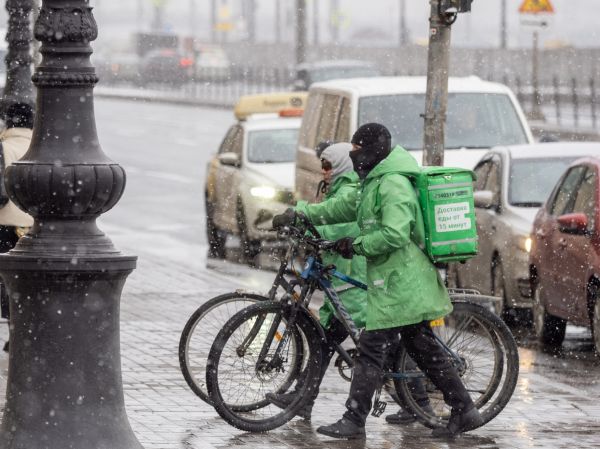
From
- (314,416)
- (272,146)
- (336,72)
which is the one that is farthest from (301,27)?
(314,416)

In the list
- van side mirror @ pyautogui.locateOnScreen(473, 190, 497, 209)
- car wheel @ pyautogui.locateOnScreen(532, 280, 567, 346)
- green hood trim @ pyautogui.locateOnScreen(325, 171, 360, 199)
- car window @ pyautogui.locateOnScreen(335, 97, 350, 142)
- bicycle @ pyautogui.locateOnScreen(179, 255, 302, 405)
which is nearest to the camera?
bicycle @ pyautogui.locateOnScreen(179, 255, 302, 405)

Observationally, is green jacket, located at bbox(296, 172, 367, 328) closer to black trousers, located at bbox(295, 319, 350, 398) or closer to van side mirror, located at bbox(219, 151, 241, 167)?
black trousers, located at bbox(295, 319, 350, 398)

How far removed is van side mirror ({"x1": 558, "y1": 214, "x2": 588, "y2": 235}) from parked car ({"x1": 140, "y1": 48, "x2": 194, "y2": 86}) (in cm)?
6330

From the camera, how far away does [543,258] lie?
43.0ft

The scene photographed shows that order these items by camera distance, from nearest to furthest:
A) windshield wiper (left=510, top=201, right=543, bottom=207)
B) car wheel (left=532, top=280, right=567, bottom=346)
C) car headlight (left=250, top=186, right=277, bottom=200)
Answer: car wheel (left=532, top=280, right=567, bottom=346)
windshield wiper (left=510, top=201, right=543, bottom=207)
car headlight (left=250, top=186, right=277, bottom=200)

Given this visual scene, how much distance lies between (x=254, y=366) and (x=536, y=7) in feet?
79.6

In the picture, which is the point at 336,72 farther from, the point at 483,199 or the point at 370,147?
the point at 370,147

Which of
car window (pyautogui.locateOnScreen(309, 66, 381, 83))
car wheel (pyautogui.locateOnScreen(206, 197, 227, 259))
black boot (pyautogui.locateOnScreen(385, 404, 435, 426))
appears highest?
black boot (pyautogui.locateOnScreen(385, 404, 435, 426))

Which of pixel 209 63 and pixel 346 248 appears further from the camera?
pixel 209 63

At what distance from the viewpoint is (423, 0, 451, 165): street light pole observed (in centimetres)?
1137

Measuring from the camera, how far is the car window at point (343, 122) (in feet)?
53.1

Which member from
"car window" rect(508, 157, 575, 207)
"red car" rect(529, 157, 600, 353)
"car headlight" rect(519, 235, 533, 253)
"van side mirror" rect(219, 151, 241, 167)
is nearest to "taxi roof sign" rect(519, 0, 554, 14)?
"van side mirror" rect(219, 151, 241, 167)

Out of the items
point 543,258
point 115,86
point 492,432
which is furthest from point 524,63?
point 492,432

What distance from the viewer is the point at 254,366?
8.70m
